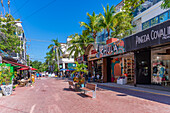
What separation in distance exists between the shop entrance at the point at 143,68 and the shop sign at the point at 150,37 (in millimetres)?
1564

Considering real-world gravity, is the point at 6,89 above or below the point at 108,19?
below

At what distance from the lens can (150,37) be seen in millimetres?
11625

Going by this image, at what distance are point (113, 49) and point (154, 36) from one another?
651cm

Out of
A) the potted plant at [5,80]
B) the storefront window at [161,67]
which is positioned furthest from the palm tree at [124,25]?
the potted plant at [5,80]

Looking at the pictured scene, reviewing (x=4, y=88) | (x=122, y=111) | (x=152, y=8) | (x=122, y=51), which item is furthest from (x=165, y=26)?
(x=4, y=88)

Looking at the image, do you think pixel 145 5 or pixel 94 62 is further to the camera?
pixel 94 62

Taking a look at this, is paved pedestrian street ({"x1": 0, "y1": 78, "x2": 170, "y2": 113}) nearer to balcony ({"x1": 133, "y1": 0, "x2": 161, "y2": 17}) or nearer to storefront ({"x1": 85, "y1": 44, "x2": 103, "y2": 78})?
storefront ({"x1": 85, "y1": 44, "x2": 103, "y2": 78})

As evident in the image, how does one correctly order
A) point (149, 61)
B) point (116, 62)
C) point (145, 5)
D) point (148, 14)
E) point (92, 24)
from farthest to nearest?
point (92, 24) < point (145, 5) < point (148, 14) < point (116, 62) < point (149, 61)

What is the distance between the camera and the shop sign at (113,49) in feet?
51.8

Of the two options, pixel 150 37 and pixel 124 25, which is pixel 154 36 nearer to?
pixel 150 37

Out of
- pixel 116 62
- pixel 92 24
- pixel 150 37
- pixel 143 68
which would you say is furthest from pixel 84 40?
pixel 150 37

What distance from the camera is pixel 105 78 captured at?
67.1 feet

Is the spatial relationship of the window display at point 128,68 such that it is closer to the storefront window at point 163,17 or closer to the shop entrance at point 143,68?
the shop entrance at point 143,68

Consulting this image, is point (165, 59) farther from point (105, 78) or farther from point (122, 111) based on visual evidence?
point (122, 111)
